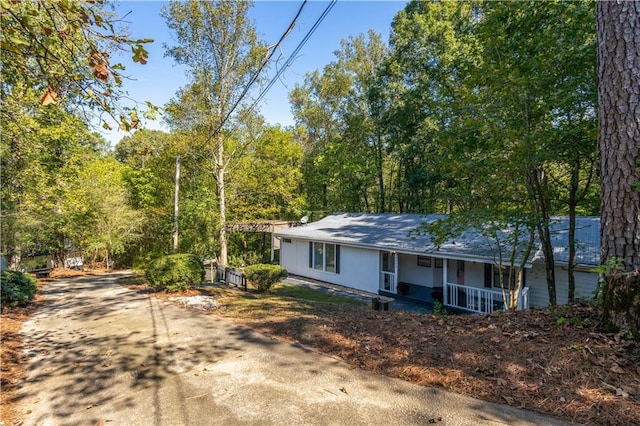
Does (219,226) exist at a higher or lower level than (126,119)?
lower

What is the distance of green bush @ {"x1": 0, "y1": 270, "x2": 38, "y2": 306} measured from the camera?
8547mm

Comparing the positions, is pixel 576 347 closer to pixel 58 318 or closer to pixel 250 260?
pixel 58 318

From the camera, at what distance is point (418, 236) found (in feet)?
42.0

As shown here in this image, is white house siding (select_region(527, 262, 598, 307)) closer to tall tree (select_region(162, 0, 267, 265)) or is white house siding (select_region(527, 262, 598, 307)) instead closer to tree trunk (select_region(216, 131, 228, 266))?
tree trunk (select_region(216, 131, 228, 266))

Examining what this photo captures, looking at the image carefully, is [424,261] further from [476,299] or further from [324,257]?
[324,257]

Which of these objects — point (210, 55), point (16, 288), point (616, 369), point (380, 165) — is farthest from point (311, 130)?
point (616, 369)

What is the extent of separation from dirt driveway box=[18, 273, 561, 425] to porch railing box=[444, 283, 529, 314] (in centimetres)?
721

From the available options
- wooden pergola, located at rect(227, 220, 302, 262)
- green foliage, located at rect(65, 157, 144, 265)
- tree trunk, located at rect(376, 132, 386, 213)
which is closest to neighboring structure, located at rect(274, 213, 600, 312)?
wooden pergola, located at rect(227, 220, 302, 262)

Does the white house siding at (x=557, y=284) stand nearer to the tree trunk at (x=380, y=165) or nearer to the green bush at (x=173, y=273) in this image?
the green bush at (x=173, y=273)

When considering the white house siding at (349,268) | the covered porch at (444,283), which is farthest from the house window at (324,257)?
the covered porch at (444,283)

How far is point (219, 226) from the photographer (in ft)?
54.0

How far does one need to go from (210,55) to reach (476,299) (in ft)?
47.2

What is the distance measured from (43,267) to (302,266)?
552 inches

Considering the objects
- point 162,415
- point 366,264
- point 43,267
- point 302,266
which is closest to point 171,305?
point 162,415
